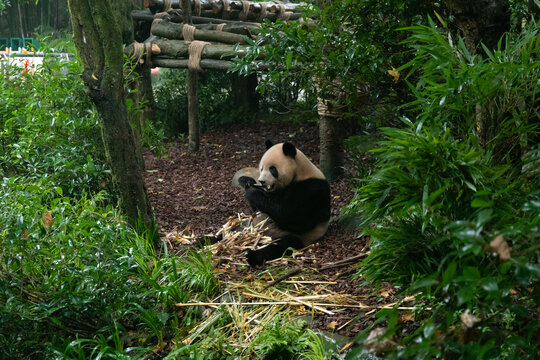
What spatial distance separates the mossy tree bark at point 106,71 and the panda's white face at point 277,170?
3.66ft

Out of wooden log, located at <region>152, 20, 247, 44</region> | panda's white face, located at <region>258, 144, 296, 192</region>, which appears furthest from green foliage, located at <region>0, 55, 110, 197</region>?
wooden log, located at <region>152, 20, 247, 44</region>

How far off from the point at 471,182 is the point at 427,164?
0.17 m

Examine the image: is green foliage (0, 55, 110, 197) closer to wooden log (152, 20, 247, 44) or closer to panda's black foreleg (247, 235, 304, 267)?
panda's black foreleg (247, 235, 304, 267)

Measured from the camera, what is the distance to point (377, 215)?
2.20 m

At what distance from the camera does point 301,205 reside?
14.8 ft

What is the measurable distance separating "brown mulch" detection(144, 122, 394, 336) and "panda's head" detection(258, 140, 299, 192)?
618 mm

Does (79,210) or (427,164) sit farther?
(79,210)

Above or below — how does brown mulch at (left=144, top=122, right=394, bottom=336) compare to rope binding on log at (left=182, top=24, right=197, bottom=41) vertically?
below

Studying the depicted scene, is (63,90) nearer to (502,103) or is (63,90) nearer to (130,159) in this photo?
(130,159)

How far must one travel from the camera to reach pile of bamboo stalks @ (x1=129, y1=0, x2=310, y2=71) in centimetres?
724

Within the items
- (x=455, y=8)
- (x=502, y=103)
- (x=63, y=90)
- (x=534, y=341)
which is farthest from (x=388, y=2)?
(x=63, y=90)

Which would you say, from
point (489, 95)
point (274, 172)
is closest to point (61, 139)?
point (274, 172)

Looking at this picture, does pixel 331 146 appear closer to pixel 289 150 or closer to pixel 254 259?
pixel 289 150

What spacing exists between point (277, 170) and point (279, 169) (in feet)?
0.07
